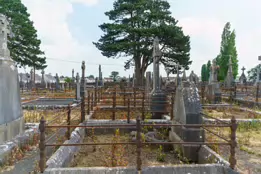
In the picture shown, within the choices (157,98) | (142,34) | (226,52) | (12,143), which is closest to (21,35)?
(142,34)

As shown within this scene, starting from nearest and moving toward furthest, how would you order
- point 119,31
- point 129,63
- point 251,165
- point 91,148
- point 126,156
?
1. point 251,165
2. point 126,156
3. point 91,148
4. point 119,31
5. point 129,63

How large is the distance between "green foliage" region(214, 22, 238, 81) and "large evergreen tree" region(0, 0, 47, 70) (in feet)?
130

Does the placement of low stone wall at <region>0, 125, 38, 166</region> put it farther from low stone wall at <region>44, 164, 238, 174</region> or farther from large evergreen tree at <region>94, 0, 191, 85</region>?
large evergreen tree at <region>94, 0, 191, 85</region>

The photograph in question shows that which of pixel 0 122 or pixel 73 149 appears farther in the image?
pixel 73 149

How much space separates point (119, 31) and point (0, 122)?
25.4 meters

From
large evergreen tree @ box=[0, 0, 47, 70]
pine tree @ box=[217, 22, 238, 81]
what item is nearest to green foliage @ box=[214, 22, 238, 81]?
pine tree @ box=[217, 22, 238, 81]

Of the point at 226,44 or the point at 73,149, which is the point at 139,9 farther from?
the point at 226,44

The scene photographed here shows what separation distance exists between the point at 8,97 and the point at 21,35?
31.4 meters

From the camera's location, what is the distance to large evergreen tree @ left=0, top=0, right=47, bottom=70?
31.5 metres

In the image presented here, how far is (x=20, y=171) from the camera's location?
4.02 meters

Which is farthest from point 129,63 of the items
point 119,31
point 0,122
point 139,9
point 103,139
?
point 0,122

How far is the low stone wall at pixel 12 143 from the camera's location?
4290 mm

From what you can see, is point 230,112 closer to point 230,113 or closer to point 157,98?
point 230,113

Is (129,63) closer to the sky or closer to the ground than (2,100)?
closer to the sky
